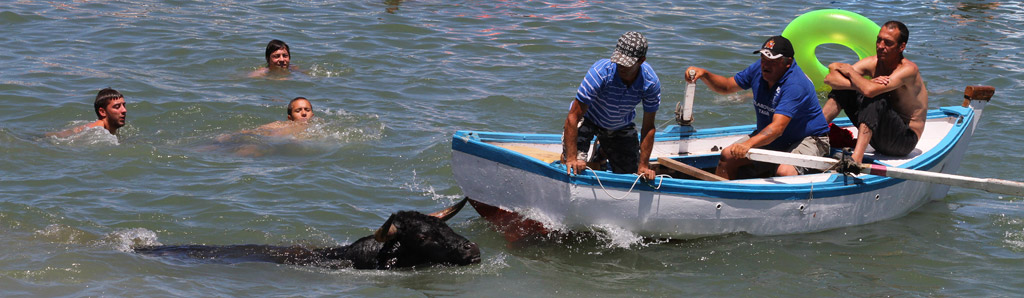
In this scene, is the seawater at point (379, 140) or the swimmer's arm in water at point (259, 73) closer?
the seawater at point (379, 140)

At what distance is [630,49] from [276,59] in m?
7.82

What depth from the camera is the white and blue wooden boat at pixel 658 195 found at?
7699mm

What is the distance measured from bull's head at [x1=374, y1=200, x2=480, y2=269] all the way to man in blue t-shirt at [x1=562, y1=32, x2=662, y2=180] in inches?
40.5

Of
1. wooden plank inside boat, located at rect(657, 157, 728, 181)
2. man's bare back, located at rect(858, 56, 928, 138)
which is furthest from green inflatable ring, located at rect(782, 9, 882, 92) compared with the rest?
wooden plank inside boat, located at rect(657, 157, 728, 181)

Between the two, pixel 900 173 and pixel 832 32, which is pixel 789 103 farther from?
pixel 832 32

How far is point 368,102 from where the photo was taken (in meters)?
12.8

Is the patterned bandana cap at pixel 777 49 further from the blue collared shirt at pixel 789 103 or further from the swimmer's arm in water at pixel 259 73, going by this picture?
the swimmer's arm in water at pixel 259 73

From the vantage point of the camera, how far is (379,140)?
444 inches

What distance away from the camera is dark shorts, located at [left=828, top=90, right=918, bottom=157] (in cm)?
866

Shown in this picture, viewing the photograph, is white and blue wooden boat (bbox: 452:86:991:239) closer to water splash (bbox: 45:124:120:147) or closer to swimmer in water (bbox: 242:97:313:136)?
swimmer in water (bbox: 242:97:313:136)

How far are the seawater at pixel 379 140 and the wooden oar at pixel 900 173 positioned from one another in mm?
674

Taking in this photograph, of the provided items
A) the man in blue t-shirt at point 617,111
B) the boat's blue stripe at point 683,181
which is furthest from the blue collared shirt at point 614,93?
the boat's blue stripe at point 683,181

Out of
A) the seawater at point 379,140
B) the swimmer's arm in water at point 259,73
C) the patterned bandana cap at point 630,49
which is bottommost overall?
the seawater at point 379,140

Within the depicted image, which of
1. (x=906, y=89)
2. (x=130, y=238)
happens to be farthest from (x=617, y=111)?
(x=130, y=238)
